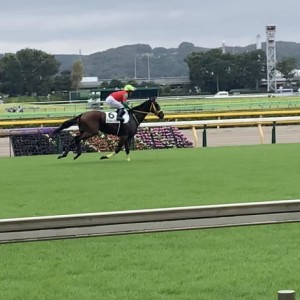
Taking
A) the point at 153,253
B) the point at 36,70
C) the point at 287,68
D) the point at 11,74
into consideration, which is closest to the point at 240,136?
the point at 153,253

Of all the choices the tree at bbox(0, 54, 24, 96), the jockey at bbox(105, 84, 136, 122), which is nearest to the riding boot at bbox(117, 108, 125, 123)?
the jockey at bbox(105, 84, 136, 122)

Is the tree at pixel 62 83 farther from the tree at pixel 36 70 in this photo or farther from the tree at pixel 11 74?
the tree at pixel 11 74

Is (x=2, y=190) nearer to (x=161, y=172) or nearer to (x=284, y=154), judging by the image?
(x=161, y=172)

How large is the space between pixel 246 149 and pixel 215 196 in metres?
10.1

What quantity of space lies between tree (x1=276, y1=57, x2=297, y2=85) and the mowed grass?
281 feet

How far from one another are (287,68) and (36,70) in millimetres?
35622

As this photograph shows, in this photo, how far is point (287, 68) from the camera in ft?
312

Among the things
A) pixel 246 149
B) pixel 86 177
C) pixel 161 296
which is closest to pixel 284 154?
pixel 246 149

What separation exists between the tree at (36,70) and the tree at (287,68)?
32.2 m

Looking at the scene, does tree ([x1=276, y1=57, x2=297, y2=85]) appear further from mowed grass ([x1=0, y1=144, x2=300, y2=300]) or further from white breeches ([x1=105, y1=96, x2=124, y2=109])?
mowed grass ([x1=0, y1=144, x2=300, y2=300])

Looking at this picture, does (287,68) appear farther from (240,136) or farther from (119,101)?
(119,101)

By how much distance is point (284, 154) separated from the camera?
16688 millimetres

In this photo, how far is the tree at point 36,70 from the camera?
73.4 metres

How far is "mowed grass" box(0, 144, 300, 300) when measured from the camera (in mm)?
5059
